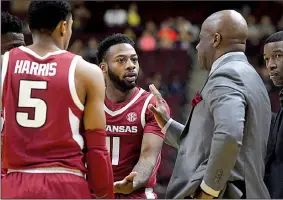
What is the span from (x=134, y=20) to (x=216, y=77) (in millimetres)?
13295

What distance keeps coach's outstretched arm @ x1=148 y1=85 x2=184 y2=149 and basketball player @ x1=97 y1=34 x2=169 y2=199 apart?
0.89 feet

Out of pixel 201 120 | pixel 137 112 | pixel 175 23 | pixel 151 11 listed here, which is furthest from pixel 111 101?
pixel 151 11

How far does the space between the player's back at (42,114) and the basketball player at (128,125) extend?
3.16 ft

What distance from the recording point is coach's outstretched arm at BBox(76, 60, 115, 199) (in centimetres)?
355

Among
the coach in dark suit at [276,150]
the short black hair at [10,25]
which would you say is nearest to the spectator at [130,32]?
the coach in dark suit at [276,150]

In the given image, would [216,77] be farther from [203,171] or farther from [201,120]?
[203,171]

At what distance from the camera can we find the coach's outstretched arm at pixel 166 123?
4.36 meters

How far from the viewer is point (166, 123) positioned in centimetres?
439

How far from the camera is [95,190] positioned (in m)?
3.65

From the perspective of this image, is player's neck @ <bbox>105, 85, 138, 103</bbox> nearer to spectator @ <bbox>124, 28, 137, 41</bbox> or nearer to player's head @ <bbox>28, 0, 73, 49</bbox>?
player's head @ <bbox>28, 0, 73, 49</bbox>

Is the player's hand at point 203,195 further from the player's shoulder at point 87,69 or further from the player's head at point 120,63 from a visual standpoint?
the player's head at point 120,63

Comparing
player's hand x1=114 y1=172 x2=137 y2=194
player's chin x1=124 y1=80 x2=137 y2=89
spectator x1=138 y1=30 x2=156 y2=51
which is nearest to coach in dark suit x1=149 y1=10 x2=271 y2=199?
player's hand x1=114 y1=172 x2=137 y2=194

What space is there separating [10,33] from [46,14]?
3.24ft

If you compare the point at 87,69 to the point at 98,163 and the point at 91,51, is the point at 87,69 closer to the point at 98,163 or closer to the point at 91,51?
the point at 98,163
